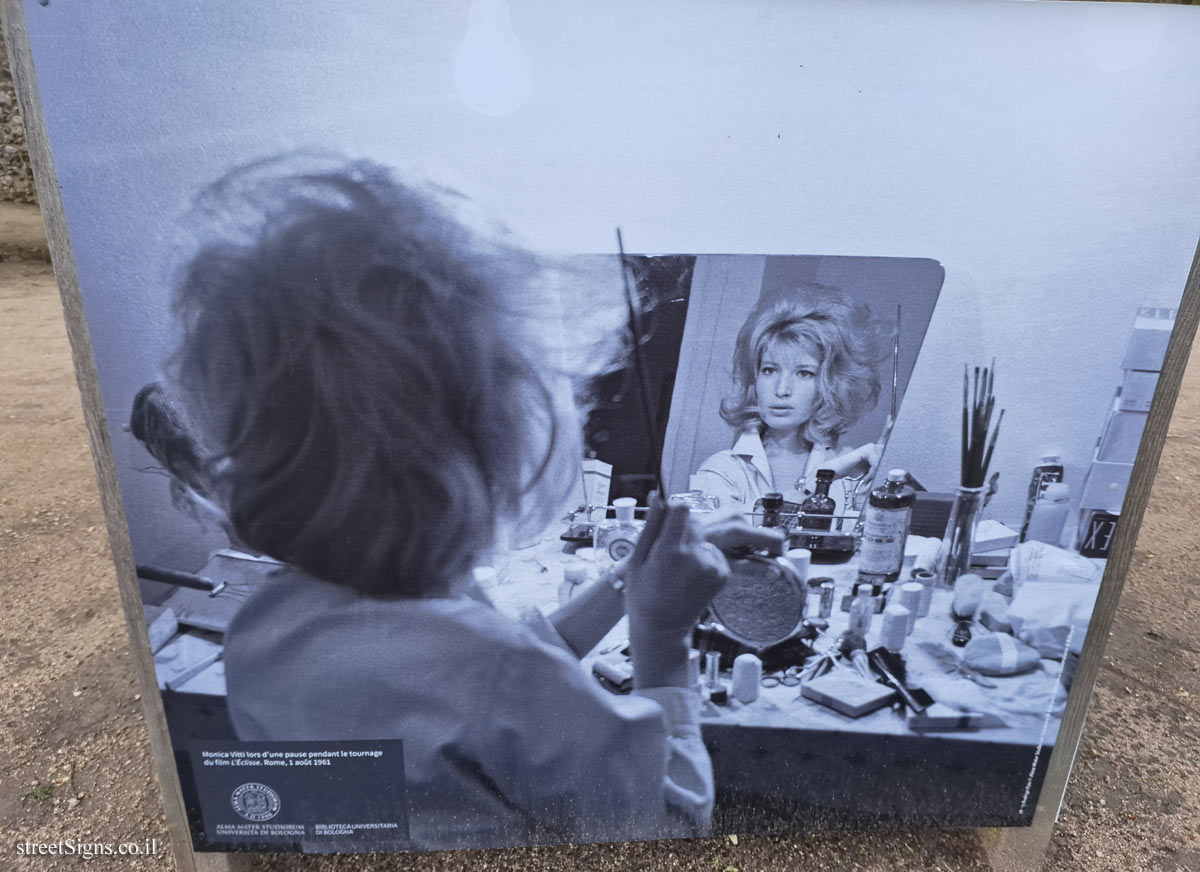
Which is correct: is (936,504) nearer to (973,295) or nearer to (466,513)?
(973,295)

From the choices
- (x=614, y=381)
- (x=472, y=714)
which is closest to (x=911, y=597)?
(x=614, y=381)

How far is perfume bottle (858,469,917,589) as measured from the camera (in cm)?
149

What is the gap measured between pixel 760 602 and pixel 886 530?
27 centimetres

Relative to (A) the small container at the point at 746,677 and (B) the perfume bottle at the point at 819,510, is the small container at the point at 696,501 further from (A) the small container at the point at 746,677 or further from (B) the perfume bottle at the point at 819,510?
(A) the small container at the point at 746,677

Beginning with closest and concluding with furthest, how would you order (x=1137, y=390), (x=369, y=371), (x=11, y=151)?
(x=369, y=371) → (x=1137, y=390) → (x=11, y=151)

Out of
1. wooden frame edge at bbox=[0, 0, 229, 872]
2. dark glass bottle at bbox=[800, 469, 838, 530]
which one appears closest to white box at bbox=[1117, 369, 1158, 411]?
dark glass bottle at bbox=[800, 469, 838, 530]

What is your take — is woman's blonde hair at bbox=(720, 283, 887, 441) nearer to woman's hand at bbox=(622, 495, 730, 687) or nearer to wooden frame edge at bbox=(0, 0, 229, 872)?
woman's hand at bbox=(622, 495, 730, 687)

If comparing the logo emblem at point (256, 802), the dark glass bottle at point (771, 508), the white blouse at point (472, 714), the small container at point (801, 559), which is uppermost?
the dark glass bottle at point (771, 508)

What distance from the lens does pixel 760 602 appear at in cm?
154

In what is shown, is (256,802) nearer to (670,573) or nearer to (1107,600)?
(670,573)

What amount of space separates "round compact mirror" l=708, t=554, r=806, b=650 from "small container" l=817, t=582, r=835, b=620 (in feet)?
0.12

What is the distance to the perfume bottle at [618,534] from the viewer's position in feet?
4.78

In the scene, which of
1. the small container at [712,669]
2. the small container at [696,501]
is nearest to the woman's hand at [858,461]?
the small container at [696,501]

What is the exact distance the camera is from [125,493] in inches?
54.8
